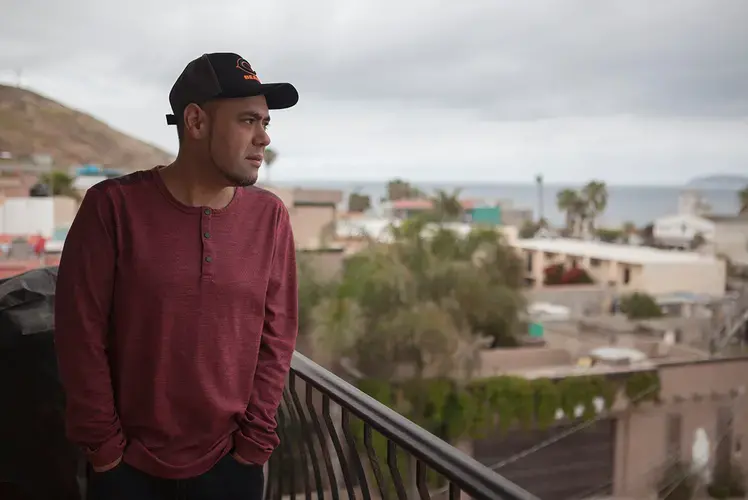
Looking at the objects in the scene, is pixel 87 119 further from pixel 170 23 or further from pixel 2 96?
pixel 170 23

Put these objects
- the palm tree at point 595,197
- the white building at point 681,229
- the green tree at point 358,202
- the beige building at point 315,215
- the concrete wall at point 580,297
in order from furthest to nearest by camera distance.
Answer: the palm tree at point 595,197, the concrete wall at point 580,297, the white building at point 681,229, the green tree at point 358,202, the beige building at point 315,215

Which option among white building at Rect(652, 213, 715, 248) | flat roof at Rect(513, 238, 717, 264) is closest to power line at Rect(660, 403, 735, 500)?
flat roof at Rect(513, 238, 717, 264)

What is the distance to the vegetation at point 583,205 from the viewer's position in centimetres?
1898

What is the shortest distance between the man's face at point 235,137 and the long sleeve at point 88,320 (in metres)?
0.15

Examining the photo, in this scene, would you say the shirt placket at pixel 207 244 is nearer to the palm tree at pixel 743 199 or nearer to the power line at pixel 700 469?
the palm tree at pixel 743 199

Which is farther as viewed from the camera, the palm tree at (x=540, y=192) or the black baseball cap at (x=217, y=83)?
the palm tree at (x=540, y=192)

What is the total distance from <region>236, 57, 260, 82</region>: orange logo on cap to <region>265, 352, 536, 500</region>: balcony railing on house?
483 millimetres

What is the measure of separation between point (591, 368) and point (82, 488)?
49.9ft

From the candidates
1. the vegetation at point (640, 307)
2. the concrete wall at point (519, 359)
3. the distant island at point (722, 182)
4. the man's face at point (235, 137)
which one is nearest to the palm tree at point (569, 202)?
the distant island at point (722, 182)

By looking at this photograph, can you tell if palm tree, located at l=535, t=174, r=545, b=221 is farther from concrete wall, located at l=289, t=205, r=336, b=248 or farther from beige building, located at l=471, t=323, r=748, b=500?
concrete wall, located at l=289, t=205, r=336, b=248

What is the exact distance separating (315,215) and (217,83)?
11.7 m

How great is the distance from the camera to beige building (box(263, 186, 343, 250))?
1211 centimetres

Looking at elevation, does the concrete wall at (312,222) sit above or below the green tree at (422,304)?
above

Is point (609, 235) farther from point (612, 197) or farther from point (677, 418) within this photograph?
point (677, 418)
